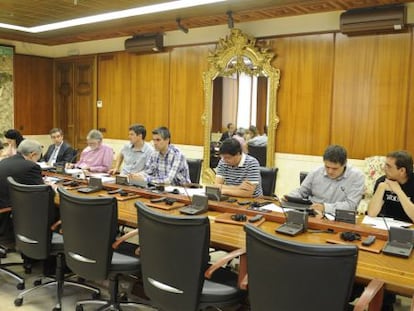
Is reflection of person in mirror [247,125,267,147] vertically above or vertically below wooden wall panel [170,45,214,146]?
below

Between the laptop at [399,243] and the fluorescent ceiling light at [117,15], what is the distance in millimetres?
3136

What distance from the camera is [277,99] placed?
18.3 feet

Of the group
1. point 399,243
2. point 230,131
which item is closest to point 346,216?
point 399,243

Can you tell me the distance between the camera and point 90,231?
2.57 meters

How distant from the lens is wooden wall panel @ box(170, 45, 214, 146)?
20.6 feet

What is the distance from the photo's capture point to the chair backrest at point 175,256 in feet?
6.91

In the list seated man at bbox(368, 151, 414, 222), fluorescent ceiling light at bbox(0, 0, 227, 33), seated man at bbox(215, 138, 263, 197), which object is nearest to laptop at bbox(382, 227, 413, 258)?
seated man at bbox(368, 151, 414, 222)

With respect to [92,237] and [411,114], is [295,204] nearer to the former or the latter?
[92,237]

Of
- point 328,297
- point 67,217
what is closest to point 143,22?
point 67,217

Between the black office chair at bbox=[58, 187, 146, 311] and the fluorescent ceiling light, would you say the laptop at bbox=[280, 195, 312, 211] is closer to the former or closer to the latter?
the black office chair at bbox=[58, 187, 146, 311]

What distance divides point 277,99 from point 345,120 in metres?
0.93

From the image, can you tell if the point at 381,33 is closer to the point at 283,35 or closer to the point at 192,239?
the point at 283,35

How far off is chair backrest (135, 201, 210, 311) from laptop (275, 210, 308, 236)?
588mm

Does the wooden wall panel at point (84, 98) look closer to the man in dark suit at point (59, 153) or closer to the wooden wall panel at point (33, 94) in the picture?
the wooden wall panel at point (33, 94)
